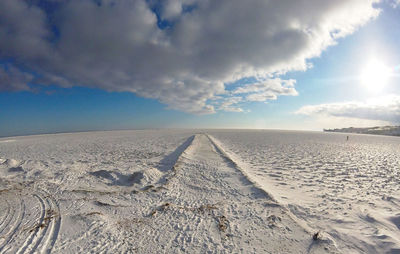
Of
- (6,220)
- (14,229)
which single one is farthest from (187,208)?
(6,220)

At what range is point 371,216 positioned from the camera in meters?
5.28

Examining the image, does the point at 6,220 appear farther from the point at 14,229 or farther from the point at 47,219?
the point at 47,219

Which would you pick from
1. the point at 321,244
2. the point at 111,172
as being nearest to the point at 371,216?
the point at 321,244

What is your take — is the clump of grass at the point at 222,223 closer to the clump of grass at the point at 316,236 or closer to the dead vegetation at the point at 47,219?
the clump of grass at the point at 316,236

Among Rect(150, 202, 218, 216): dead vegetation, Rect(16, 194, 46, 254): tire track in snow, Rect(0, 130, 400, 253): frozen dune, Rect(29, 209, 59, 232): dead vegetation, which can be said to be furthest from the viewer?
Rect(150, 202, 218, 216): dead vegetation

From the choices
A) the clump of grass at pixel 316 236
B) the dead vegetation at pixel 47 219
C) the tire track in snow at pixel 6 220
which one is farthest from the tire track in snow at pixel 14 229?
the clump of grass at pixel 316 236

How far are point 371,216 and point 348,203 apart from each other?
995 mm

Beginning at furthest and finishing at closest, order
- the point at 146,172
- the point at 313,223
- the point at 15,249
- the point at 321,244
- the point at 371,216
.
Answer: the point at 146,172, the point at 371,216, the point at 313,223, the point at 321,244, the point at 15,249


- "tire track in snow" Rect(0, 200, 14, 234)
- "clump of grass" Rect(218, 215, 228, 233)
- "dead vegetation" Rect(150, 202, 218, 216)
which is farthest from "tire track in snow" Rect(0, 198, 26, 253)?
"clump of grass" Rect(218, 215, 228, 233)

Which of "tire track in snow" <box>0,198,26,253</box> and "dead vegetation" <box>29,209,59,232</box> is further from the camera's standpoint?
"dead vegetation" <box>29,209,59,232</box>

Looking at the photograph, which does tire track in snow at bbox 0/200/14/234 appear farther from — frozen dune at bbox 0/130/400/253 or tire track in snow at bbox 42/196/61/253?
tire track in snow at bbox 42/196/61/253

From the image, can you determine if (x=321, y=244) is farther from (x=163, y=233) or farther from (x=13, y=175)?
(x=13, y=175)

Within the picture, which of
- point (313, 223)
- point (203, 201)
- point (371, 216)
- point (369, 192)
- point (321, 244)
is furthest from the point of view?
point (369, 192)

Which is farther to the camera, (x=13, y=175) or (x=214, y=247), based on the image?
(x=13, y=175)
